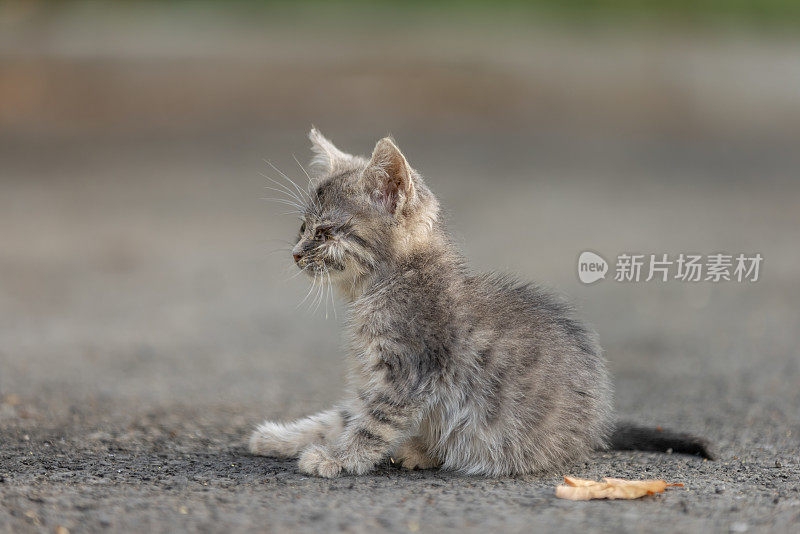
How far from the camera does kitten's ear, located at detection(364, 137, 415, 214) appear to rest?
4.20 m

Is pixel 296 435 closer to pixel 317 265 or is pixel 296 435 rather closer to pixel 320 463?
pixel 320 463

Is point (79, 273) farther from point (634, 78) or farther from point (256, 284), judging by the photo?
point (634, 78)

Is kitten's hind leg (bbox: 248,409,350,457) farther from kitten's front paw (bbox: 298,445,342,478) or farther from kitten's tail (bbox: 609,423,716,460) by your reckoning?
kitten's tail (bbox: 609,423,716,460)

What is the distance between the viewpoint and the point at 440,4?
2305 cm

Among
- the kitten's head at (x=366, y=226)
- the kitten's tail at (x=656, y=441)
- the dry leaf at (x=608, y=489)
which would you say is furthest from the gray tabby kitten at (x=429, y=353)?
the dry leaf at (x=608, y=489)

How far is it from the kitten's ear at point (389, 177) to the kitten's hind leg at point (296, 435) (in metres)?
1.05

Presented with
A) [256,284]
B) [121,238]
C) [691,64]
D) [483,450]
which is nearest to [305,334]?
[256,284]

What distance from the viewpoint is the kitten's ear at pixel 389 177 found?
4195 millimetres

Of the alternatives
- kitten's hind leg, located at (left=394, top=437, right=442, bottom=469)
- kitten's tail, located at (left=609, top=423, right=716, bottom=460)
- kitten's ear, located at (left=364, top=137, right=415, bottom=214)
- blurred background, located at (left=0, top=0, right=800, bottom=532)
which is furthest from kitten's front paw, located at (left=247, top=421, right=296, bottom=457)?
kitten's tail, located at (left=609, top=423, right=716, bottom=460)

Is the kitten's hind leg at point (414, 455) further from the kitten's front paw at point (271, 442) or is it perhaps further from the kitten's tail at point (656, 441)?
the kitten's tail at point (656, 441)

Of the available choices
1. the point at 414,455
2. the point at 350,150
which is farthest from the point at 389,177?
the point at 350,150

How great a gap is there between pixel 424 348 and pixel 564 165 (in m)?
10.8

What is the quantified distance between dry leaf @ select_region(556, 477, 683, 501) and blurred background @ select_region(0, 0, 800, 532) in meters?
1.50

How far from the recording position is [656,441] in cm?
465
